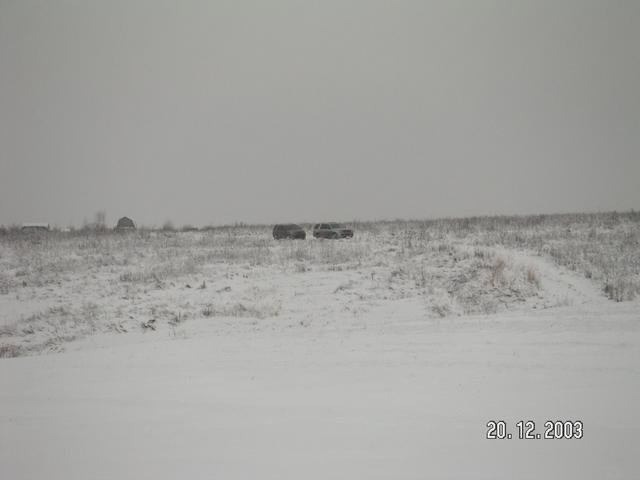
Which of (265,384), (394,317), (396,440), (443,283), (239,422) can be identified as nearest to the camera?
(396,440)

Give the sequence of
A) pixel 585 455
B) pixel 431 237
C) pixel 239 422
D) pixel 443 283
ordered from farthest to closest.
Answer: pixel 431 237 < pixel 443 283 < pixel 239 422 < pixel 585 455

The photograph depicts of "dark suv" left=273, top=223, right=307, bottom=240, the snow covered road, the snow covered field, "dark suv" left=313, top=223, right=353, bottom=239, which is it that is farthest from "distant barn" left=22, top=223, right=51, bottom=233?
the snow covered road

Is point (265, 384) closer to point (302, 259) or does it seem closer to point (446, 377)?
point (446, 377)

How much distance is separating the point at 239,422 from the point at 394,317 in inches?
460

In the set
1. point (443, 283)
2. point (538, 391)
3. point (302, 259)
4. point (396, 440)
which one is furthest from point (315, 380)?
point (302, 259)

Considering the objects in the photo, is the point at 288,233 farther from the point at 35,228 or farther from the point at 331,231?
the point at 35,228

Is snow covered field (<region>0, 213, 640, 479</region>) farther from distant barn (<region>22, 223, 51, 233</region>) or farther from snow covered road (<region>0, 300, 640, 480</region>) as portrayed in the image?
distant barn (<region>22, 223, 51, 233</region>)

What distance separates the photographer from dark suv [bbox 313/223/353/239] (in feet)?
120

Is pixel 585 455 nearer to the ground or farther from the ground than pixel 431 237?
nearer to the ground

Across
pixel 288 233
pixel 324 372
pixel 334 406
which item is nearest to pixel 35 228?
pixel 288 233

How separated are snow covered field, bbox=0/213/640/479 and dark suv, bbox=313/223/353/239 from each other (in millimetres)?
12430

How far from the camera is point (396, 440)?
6590mm

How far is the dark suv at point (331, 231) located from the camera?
120 ft

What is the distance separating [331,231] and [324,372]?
27375 millimetres
